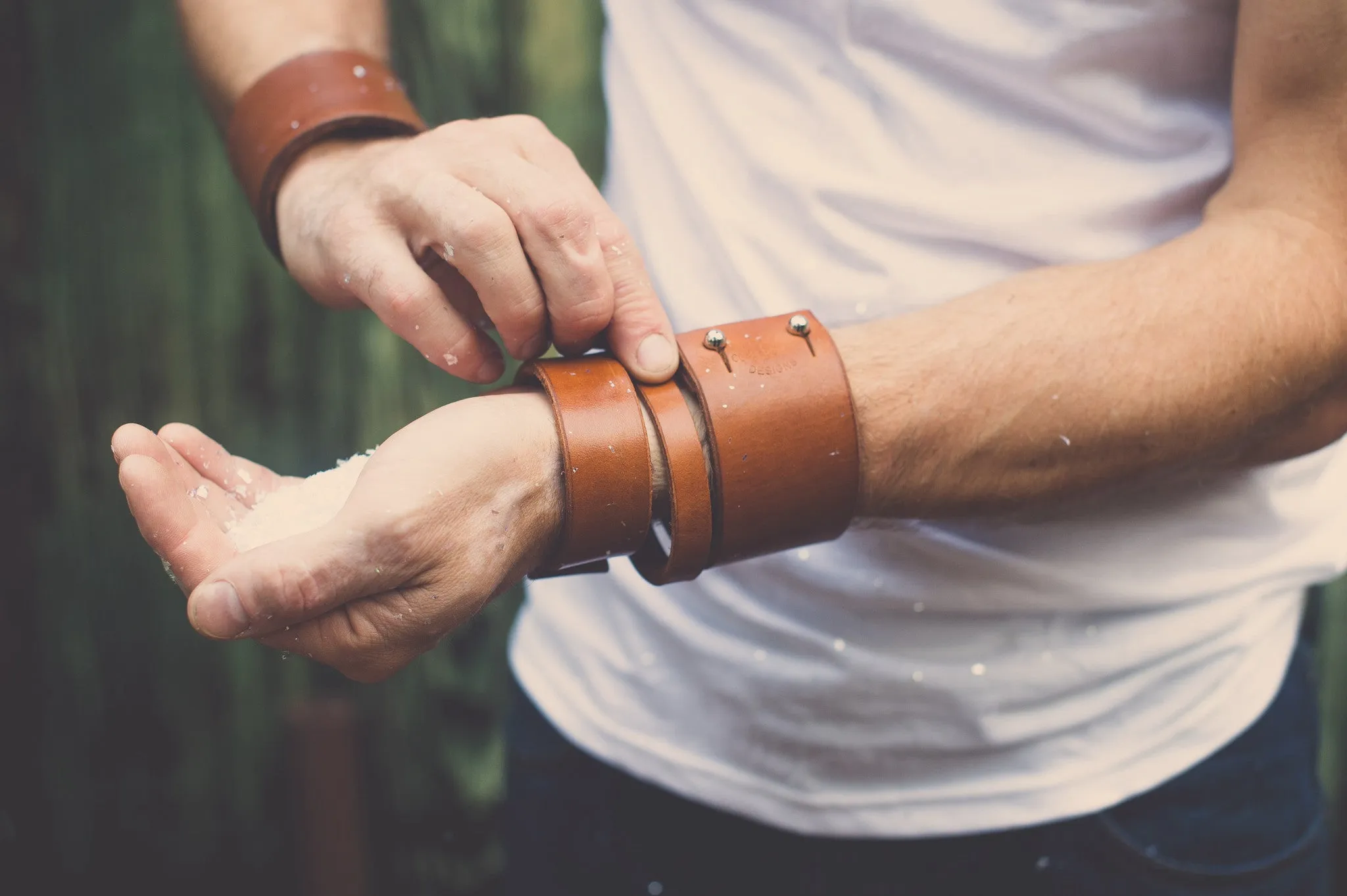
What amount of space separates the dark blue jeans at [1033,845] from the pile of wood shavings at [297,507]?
0.48m

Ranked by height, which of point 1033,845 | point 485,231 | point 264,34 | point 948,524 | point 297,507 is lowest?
point 1033,845

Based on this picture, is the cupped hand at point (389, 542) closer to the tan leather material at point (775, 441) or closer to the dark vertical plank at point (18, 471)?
A: the tan leather material at point (775, 441)

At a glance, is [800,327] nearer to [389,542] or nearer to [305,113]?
[389,542]

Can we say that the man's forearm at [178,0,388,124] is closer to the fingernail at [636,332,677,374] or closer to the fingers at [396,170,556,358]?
the fingers at [396,170,556,358]

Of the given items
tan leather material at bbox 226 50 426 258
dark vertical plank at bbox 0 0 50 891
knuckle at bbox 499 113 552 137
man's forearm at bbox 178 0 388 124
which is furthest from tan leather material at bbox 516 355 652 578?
dark vertical plank at bbox 0 0 50 891

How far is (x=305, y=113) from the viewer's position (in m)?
1.02

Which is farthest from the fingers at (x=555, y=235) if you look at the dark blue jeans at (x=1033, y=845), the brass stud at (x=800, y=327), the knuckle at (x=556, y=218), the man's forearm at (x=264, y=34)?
the dark blue jeans at (x=1033, y=845)

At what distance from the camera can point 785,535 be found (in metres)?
0.83

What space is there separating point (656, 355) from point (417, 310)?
22 centimetres

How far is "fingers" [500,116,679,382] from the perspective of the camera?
2.72 ft

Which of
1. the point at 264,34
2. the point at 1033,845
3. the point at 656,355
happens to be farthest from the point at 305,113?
the point at 1033,845

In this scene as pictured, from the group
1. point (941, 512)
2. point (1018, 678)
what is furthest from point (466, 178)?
point (1018, 678)

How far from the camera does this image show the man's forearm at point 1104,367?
83cm

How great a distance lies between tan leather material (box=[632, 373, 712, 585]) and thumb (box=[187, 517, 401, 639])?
0.23 meters
